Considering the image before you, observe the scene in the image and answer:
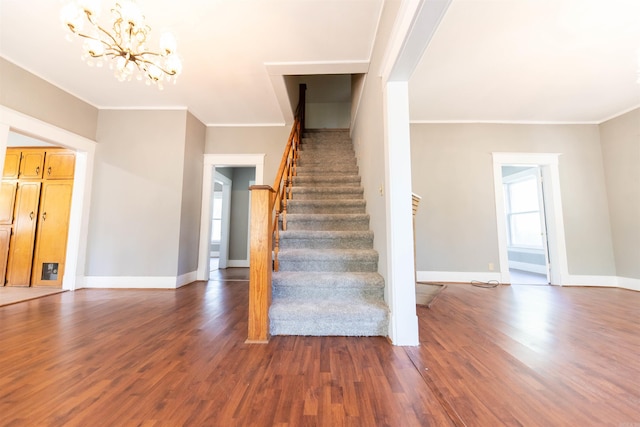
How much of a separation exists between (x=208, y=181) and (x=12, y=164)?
282 cm

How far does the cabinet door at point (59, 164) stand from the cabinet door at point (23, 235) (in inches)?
10.1

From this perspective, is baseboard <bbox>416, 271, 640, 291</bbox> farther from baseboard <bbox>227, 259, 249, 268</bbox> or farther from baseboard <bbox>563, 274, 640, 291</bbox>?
baseboard <bbox>227, 259, 249, 268</bbox>

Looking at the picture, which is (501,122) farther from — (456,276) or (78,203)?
(78,203)

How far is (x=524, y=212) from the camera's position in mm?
5832

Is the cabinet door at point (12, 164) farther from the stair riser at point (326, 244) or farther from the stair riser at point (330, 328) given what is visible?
the stair riser at point (330, 328)

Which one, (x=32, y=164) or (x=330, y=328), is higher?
(x=32, y=164)

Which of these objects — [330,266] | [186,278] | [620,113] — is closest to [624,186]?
[620,113]

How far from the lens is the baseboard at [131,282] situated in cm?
353

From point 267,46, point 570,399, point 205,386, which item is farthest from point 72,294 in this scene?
point 570,399

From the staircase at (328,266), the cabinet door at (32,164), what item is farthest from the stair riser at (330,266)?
the cabinet door at (32,164)

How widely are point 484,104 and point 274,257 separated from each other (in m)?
3.85

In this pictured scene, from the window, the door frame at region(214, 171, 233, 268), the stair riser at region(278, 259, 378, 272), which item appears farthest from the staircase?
the window

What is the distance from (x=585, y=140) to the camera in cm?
409

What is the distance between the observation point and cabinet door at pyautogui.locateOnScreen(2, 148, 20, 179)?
12.1 feet
